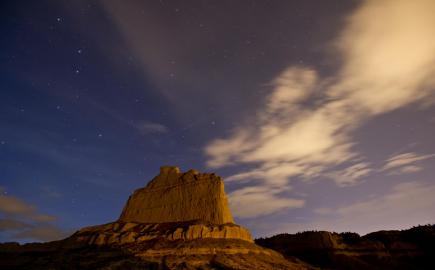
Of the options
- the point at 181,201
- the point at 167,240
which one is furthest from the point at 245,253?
the point at 181,201

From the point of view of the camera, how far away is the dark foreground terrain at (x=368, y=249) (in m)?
80.2

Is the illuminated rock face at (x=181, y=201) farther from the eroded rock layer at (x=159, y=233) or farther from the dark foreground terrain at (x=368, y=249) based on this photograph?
the dark foreground terrain at (x=368, y=249)

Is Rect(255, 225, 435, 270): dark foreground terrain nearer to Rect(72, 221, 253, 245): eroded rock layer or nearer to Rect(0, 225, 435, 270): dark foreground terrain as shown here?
Rect(0, 225, 435, 270): dark foreground terrain

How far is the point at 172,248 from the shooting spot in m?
55.1

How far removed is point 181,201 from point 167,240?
16.4 metres

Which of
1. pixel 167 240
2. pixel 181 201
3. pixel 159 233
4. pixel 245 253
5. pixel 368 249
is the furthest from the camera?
pixel 368 249

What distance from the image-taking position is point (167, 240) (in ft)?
193

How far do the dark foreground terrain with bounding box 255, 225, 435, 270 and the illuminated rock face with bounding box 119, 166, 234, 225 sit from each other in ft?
90.8

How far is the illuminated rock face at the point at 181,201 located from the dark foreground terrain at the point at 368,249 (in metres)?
27.7

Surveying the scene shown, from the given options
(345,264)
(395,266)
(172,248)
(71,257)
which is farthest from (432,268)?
(71,257)

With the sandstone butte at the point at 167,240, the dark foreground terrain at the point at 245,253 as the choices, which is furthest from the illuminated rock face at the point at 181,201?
the dark foreground terrain at the point at 245,253

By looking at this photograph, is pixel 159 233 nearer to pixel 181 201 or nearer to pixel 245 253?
pixel 181 201

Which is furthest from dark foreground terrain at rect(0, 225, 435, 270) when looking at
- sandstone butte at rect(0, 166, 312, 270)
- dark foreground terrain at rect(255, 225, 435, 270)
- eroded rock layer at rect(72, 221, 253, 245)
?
eroded rock layer at rect(72, 221, 253, 245)

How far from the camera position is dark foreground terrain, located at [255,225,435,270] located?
80.2m
